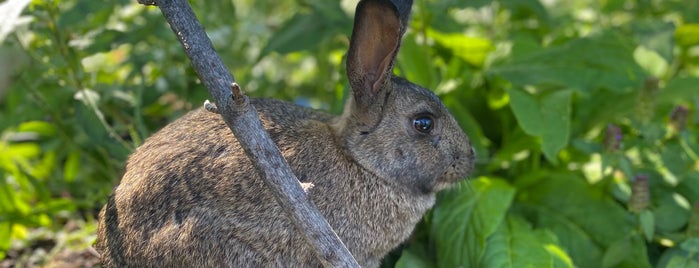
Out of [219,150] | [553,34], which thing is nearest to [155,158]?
[219,150]

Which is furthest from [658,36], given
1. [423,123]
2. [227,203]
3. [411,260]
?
[227,203]

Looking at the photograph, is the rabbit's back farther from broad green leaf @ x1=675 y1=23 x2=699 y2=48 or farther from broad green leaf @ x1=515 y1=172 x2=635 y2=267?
broad green leaf @ x1=675 y1=23 x2=699 y2=48

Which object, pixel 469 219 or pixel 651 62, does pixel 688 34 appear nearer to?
pixel 651 62

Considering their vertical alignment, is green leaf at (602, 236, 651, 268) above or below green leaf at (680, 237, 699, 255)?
below

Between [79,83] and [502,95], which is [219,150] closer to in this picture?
[79,83]

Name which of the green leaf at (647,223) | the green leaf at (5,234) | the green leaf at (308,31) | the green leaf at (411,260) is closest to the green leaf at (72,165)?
the green leaf at (5,234)

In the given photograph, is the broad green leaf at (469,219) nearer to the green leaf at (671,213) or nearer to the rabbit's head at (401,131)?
the rabbit's head at (401,131)

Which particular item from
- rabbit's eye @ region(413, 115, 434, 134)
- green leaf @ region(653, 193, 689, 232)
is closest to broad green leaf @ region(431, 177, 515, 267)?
rabbit's eye @ region(413, 115, 434, 134)
